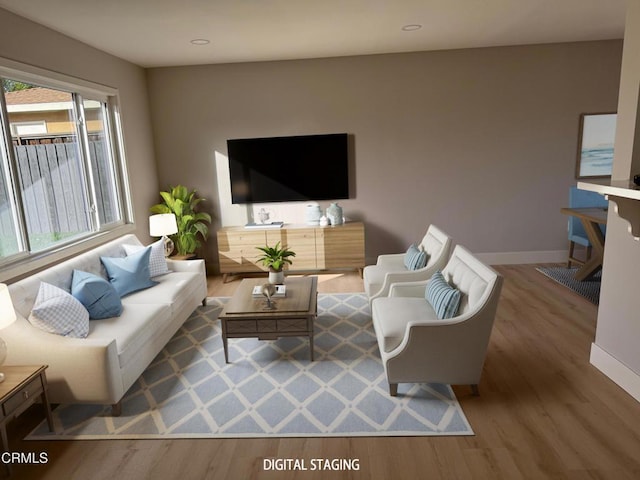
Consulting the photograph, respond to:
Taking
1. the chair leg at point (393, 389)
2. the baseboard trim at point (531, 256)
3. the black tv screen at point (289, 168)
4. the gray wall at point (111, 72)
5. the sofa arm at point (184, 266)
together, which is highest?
the gray wall at point (111, 72)

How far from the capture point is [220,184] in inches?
227

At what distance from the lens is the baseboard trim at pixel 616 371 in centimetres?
272

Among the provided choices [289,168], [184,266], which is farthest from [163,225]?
[289,168]

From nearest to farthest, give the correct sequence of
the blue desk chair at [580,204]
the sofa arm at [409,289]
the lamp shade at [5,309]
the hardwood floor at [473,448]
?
1. the hardwood floor at [473,448]
2. the lamp shade at [5,309]
3. the sofa arm at [409,289]
4. the blue desk chair at [580,204]

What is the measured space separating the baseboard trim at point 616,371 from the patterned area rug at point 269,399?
1137 millimetres

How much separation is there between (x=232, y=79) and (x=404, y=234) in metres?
3.06

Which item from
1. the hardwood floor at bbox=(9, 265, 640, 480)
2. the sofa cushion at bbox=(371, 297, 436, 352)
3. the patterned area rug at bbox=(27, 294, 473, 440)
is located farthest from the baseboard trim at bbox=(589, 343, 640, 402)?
the sofa cushion at bbox=(371, 297, 436, 352)

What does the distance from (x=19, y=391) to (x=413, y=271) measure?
2.91m

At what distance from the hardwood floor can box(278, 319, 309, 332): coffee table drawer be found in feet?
3.02

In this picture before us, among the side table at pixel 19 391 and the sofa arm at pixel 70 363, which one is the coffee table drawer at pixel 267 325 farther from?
the side table at pixel 19 391

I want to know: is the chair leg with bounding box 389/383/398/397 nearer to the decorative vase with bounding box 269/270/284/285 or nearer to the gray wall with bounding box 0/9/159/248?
the decorative vase with bounding box 269/270/284/285

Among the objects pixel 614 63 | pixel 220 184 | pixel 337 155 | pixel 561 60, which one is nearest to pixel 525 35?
pixel 561 60

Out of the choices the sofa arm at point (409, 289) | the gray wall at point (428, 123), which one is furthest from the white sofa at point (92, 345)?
the gray wall at point (428, 123)

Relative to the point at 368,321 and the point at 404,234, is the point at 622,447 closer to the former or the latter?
the point at 368,321
